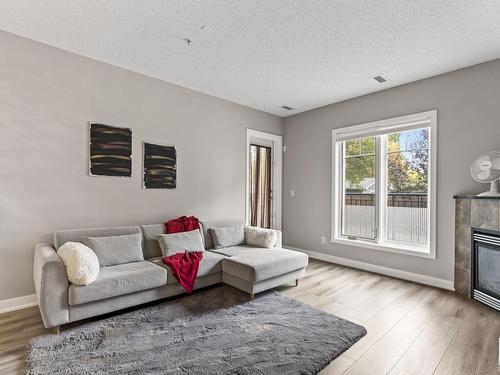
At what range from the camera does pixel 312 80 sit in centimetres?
381

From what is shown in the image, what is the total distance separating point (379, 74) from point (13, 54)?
421cm

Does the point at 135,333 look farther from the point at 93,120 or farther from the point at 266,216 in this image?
the point at 266,216

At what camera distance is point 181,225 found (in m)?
3.63

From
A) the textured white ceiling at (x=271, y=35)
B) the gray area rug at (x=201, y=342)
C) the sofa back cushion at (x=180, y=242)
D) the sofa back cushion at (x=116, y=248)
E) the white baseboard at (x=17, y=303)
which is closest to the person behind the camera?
the gray area rug at (x=201, y=342)

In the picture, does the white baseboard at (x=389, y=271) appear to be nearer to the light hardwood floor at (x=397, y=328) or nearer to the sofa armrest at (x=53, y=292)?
the light hardwood floor at (x=397, y=328)

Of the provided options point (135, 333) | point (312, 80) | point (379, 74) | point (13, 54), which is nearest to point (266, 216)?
point (312, 80)

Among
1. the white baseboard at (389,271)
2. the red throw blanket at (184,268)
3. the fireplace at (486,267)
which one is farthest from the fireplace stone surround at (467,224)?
the red throw blanket at (184,268)

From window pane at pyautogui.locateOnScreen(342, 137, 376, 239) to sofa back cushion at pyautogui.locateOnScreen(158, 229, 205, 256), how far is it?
2.61m

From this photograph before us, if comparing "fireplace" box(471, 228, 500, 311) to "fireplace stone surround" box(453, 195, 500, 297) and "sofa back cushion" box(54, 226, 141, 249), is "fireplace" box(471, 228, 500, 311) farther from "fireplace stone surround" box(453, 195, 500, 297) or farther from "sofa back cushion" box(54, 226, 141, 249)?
"sofa back cushion" box(54, 226, 141, 249)

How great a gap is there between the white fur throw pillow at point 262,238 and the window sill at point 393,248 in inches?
55.5

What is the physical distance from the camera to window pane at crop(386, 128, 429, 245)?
3824 millimetres

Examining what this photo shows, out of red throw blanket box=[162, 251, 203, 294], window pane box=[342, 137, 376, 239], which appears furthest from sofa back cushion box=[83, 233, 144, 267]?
window pane box=[342, 137, 376, 239]

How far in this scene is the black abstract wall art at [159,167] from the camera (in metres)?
3.69

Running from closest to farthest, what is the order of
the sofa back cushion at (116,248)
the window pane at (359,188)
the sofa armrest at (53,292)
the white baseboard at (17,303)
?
the sofa armrest at (53,292) → the white baseboard at (17,303) → the sofa back cushion at (116,248) → the window pane at (359,188)
